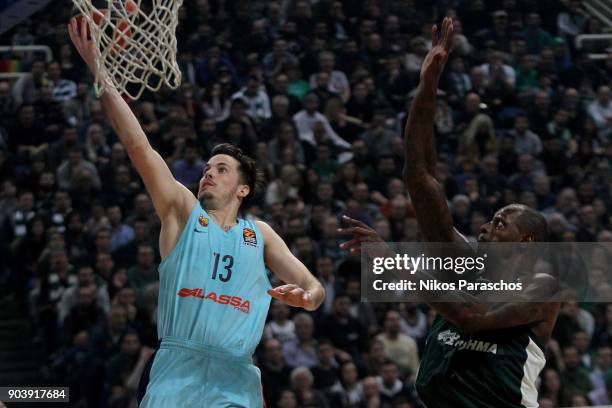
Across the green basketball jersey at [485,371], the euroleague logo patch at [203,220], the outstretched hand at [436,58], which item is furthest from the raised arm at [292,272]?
the outstretched hand at [436,58]

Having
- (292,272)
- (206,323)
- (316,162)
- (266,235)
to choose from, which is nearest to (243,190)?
(266,235)

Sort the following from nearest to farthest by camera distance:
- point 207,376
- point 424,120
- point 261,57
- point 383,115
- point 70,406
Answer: point 424,120 → point 207,376 → point 70,406 → point 383,115 → point 261,57

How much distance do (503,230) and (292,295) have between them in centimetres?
90

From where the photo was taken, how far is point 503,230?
4.67 meters

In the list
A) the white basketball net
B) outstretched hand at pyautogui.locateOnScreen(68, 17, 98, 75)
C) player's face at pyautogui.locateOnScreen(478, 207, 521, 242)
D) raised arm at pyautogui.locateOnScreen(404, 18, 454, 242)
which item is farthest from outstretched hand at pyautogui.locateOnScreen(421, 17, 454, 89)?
outstretched hand at pyautogui.locateOnScreen(68, 17, 98, 75)

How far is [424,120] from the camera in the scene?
4.47 m

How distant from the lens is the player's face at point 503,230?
465 centimetres

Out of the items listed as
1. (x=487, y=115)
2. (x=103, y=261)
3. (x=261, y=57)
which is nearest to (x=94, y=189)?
(x=103, y=261)

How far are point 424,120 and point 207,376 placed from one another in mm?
1396

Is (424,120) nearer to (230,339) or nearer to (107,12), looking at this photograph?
(230,339)

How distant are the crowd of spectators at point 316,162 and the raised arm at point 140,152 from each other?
4355mm

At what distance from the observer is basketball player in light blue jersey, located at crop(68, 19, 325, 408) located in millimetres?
4762

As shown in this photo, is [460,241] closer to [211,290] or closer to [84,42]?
[211,290]

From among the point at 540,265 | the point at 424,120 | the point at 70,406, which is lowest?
the point at 70,406
